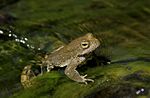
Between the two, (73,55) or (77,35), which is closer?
(73,55)

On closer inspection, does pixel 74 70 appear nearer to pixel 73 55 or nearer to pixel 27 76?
pixel 73 55

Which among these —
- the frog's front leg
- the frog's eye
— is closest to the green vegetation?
the frog's front leg

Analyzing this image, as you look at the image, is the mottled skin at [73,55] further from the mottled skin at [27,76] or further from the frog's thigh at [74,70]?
the mottled skin at [27,76]

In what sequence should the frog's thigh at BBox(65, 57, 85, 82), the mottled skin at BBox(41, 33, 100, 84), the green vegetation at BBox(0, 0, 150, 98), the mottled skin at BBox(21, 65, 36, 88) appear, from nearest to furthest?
the green vegetation at BBox(0, 0, 150, 98)
the frog's thigh at BBox(65, 57, 85, 82)
the mottled skin at BBox(41, 33, 100, 84)
the mottled skin at BBox(21, 65, 36, 88)

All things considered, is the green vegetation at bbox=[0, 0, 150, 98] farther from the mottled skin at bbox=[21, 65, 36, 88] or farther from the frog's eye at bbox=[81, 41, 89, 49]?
the frog's eye at bbox=[81, 41, 89, 49]

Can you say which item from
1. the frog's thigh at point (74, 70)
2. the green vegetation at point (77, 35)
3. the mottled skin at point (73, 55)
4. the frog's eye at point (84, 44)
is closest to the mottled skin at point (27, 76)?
the green vegetation at point (77, 35)

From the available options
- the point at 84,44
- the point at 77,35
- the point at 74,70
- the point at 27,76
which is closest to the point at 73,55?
the point at 84,44

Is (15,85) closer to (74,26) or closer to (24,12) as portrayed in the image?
(74,26)
